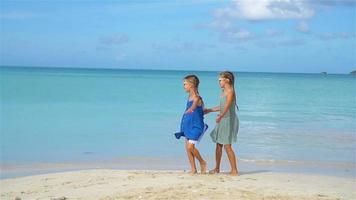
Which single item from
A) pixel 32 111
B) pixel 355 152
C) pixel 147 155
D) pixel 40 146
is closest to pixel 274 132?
pixel 355 152

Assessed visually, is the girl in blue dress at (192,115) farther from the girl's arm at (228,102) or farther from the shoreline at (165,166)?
the shoreline at (165,166)

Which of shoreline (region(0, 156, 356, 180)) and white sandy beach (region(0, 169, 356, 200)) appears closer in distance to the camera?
white sandy beach (region(0, 169, 356, 200))

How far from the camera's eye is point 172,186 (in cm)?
671

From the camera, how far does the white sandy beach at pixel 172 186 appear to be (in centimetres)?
639

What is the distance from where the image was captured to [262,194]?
21.2 feet

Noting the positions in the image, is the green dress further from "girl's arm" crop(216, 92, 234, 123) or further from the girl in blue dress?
the girl in blue dress

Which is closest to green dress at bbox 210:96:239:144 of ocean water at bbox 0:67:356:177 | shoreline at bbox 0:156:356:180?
shoreline at bbox 0:156:356:180

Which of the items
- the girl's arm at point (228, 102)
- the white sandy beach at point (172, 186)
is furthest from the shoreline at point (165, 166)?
the girl's arm at point (228, 102)

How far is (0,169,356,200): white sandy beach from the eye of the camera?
6387mm

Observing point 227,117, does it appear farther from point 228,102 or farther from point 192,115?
point 192,115

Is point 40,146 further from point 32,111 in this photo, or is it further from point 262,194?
point 32,111

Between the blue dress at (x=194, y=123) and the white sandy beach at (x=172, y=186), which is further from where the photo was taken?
the blue dress at (x=194, y=123)

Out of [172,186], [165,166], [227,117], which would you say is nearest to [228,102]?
[227,117]

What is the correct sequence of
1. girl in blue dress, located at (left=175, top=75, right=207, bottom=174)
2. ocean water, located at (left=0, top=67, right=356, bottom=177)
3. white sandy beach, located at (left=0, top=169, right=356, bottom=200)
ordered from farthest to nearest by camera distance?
ocean water, located at (left=0, top=67, right=356, bottom=177) < girl in blue dress, located at (left=175, top=75, right=207, bottom=174) < white sandy beach, located at (left=0, top=169, right=356, bottom=200)
